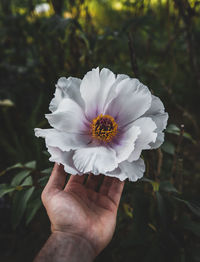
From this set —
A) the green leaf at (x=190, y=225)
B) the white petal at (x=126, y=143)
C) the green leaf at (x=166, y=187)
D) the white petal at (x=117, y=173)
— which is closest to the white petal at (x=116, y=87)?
the white petal at (x=126, y=143)

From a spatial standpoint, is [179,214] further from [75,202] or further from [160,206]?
[75,202]

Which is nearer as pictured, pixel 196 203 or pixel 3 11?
pixel 196 203

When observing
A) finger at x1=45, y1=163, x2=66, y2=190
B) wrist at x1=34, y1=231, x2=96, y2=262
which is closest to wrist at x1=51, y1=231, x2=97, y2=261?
wrist at x1=34, y1=231, x2=96, y2=262

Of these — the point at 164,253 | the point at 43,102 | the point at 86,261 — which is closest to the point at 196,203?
the point at 164,253

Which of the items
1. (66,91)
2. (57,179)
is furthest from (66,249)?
(66,91)

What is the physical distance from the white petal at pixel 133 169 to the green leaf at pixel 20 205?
0.32 m

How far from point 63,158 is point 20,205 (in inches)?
10.4

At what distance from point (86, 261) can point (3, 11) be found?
66.8 inches

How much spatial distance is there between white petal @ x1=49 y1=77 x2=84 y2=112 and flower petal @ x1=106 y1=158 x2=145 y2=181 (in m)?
Result: 0.23

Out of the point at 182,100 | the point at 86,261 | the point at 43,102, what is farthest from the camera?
the point at 182,100

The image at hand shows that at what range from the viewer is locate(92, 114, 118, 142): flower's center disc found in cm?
74

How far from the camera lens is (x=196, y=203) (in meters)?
0.72

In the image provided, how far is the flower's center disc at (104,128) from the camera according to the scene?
744 millimetres

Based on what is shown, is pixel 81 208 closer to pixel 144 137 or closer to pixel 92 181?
pixel 92 181
